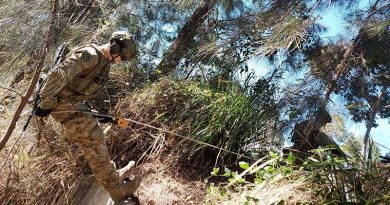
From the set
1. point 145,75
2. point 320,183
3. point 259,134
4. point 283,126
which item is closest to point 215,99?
point 259,134

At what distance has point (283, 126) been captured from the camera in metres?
4.30

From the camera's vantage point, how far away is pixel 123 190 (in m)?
3.82

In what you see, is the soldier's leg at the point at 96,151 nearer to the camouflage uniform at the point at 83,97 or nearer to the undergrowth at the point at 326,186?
the camouflage uniform at the point at 83,97

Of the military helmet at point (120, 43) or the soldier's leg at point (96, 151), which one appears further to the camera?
the soldier's leg at point (96, 151)

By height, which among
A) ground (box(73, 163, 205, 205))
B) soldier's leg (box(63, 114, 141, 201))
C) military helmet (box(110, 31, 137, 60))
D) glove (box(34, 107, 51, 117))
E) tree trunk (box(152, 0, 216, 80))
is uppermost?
tree trunk (box(152, 0, 216, 80))

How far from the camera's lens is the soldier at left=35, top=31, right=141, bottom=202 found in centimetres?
327

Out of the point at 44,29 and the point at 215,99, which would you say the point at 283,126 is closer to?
the point at 215,99

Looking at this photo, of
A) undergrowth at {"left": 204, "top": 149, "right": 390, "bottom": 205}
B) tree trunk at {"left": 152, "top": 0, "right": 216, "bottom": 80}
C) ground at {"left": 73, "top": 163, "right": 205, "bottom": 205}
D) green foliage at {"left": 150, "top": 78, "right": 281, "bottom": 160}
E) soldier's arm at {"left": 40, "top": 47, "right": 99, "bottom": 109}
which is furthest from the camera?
tree trunk at {"left": 152, "top": 0, "right": 216, "bottom": 80}

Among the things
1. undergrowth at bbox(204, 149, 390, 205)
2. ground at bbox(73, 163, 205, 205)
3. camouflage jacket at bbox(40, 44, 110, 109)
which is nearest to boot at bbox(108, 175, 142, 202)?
ground at bbox(73, 163, 205, 205)

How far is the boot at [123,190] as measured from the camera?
12.5 ft

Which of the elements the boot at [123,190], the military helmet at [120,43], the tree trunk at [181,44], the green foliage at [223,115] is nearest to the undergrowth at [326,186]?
the boot at [123,190]

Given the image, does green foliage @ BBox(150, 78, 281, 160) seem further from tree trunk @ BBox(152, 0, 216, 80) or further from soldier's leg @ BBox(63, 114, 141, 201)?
soldier's leg @ BBox(63, 114, 141, 201)

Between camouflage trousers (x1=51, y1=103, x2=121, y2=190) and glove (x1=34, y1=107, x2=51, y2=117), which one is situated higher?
glove (x1=34, y1=107, x2=51, y2=117)

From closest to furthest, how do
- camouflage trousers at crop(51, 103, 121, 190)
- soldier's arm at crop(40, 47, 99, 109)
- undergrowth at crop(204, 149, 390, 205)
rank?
undergrowth at crop(204, 149, 390, 205), soldier's arm at crop(40, 47, 99, 109), camouflage trousers at crop(51, 103, 121, 190)
